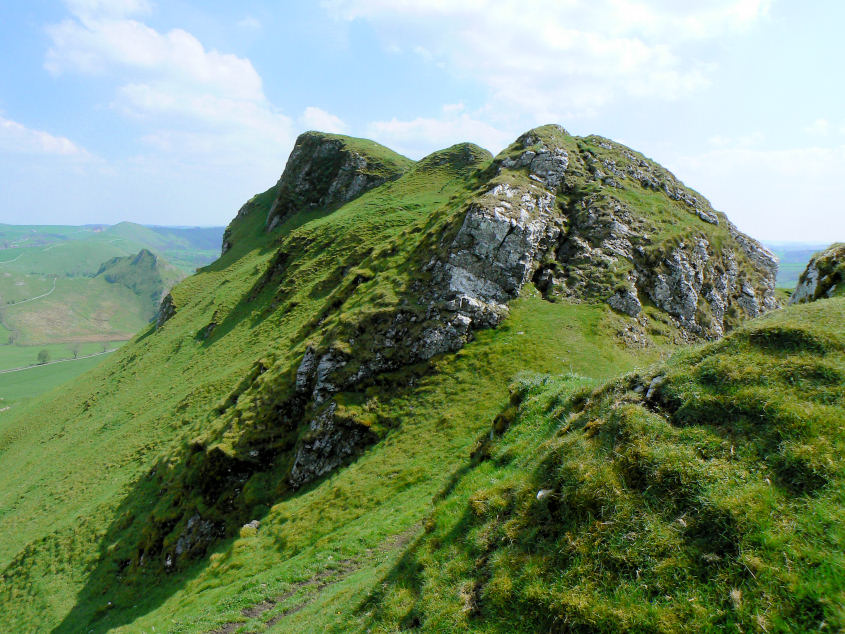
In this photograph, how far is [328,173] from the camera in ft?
359

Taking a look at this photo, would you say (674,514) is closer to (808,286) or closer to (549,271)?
(808,286)

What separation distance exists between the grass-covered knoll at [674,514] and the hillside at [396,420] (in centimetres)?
12

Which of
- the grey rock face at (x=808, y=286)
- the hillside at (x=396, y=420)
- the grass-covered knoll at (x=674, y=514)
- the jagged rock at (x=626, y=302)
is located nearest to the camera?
the grass-covered knoll at (x=674, y=514)

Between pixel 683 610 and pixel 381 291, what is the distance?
→ 34962 mm

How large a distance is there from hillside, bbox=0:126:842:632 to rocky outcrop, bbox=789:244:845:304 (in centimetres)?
416

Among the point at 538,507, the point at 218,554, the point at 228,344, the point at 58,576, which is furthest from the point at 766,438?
the point at 228,344

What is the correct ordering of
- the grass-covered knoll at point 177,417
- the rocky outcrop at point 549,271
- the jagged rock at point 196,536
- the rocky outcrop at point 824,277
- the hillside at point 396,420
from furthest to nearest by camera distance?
the rocky outcrop at point 549,271, the grass-covered knoll at point 177,417, the jagged rock at point 196,536, the rocky outcrop at point 824,277, the hillside at point 396,420

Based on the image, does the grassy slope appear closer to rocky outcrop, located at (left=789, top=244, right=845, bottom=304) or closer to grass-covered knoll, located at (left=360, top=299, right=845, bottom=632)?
grass-covered knoll, located at (left=360, top=299, right=845, bottom=632)

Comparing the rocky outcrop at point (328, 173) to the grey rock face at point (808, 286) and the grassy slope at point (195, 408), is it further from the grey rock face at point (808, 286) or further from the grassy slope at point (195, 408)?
the grey rock face at point (808, 286)

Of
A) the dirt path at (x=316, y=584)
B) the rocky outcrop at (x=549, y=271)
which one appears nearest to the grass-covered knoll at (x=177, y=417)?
the rocky outcrop at (x=549, y=271)

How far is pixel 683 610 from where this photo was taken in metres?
6.98

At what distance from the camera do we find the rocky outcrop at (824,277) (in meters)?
18.9

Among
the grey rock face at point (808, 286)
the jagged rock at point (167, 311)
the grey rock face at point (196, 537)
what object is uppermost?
the grey rock face at point (808, 286)

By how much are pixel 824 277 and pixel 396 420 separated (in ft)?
89.9
